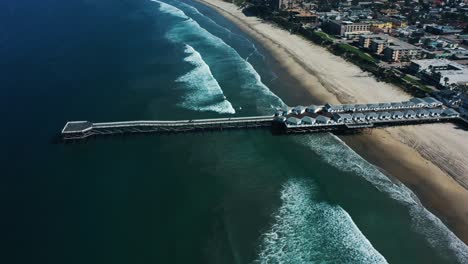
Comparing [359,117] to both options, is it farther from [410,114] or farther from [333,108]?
[410,114]

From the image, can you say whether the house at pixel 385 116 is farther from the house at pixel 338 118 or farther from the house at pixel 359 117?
the house at pixel 338 118

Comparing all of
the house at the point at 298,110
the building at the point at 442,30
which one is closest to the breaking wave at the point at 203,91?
the house at the point at 298,110

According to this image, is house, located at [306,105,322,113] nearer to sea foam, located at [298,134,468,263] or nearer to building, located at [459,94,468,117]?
sea foam, located at [298,134,468,263]

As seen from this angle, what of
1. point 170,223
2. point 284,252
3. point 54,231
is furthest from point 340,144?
point 54,231

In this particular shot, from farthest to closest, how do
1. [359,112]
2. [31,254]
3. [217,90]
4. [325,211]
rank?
1. [217,90]
2. [359,112]
3. [325,211]
4. [31,254]

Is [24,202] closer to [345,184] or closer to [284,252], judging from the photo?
[284,252]

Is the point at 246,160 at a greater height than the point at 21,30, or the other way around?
the point at 21,30

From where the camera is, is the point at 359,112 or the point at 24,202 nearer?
the point at 24,202

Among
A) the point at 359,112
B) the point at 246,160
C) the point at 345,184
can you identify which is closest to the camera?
the point at 345,184
